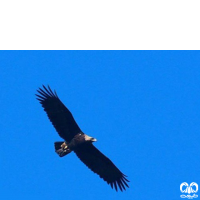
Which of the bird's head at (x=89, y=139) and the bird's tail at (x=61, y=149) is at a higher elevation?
the bird's head at (x=89, y=139)

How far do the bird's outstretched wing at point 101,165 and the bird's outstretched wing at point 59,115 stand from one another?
0.66 m

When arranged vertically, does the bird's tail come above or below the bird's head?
below

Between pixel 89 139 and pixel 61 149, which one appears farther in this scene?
pixel 89 139

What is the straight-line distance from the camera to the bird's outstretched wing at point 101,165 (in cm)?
1912

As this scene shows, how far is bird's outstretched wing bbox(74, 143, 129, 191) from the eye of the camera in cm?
1912

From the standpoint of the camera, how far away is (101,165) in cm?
1930

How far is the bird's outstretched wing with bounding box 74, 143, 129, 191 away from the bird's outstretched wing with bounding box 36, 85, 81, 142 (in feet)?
2.17

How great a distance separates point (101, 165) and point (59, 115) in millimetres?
2213

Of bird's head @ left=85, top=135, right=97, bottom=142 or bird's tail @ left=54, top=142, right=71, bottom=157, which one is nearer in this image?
bird's tail @ left=54, top=142, right=71, bottom=157

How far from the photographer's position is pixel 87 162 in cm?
1922

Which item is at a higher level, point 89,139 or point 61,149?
point 89,139

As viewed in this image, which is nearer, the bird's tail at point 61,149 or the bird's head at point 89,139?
the bird's tail at point 61,149
